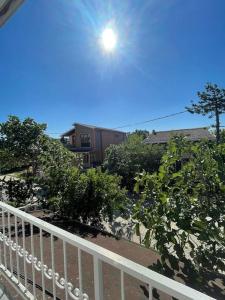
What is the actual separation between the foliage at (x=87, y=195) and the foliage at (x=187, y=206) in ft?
10.5

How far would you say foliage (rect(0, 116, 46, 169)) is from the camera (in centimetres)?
959

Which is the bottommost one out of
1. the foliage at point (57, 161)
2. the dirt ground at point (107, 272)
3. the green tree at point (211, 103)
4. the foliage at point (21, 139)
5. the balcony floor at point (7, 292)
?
the dirt ground at point (107, 272)

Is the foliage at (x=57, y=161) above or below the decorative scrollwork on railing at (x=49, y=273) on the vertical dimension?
above

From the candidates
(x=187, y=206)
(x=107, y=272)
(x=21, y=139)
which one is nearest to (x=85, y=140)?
(x=21, y=139)

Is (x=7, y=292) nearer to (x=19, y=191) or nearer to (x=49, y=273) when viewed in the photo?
(x=49, y=273)

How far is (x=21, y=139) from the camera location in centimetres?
1212

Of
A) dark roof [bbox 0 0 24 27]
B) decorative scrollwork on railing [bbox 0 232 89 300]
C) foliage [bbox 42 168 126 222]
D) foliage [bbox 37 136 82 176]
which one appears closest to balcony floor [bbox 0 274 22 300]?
decorative scrollwork on railing [bbox 0 232 89 300]

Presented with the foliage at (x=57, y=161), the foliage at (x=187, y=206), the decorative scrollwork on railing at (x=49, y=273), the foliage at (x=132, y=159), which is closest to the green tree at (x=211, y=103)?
the foliage at (x=132, y=159)

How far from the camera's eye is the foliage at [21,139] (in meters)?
9.59

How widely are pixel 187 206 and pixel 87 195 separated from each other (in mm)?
3530

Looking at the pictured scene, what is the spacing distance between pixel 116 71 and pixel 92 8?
761 centimetres

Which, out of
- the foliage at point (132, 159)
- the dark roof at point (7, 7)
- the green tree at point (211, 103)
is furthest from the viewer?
the green tree at point (211, 103)

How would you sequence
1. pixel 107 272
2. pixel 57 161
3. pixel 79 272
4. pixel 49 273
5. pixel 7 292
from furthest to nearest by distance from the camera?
pixel 57 161
pixel 107 272
pixel 7 292
pixel 49 273
pixel 79 272

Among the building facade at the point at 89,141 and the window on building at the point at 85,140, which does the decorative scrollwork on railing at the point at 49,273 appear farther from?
the window on building at the point at 85,140
